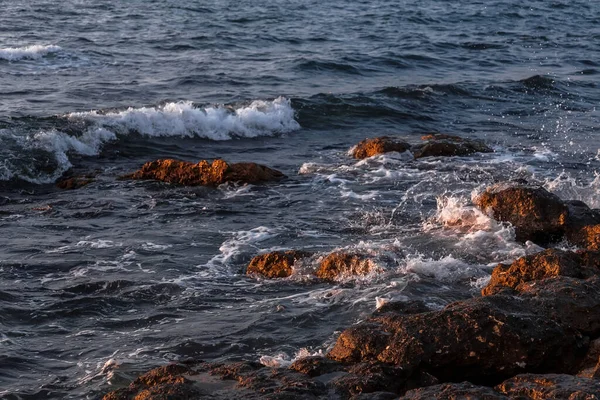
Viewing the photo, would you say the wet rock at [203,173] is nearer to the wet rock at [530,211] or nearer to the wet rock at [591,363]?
the wet rock at [530,211]

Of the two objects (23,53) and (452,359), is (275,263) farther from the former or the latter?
(23,53)

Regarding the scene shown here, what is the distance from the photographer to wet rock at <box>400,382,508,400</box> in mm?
5129

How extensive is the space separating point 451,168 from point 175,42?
12.6 m

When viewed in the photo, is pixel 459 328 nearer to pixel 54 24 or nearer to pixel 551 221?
pixel 551 221

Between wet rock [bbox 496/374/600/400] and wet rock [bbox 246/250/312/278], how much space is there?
12.6ft

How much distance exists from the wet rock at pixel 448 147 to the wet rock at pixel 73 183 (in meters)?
5.15

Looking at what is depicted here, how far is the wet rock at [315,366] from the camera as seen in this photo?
595 cm

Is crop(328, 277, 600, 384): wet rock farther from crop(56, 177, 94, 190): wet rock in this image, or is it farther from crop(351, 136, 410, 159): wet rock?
crop(351, 136, 410, 159): wet rock

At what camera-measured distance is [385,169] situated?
1362cm

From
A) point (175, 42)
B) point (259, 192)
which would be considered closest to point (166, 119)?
point (259, 192)

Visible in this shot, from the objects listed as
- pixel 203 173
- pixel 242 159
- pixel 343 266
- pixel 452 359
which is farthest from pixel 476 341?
pixel 242 159

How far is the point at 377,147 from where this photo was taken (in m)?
14.5

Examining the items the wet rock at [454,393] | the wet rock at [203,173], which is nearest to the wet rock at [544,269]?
the wet rock at [454,393]

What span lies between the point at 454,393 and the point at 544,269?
2.81 meters
